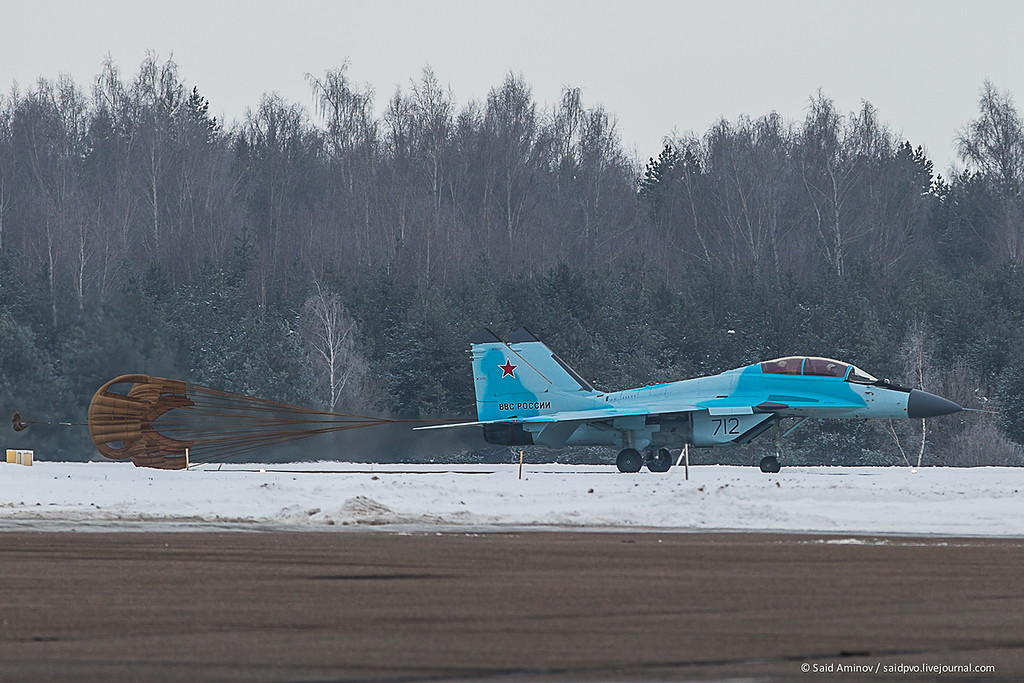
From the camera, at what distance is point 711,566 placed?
469 inches

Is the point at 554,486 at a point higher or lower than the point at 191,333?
lower

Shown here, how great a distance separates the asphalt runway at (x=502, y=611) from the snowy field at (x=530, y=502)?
341 cm

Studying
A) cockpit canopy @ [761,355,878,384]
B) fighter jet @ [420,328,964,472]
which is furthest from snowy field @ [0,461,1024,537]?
cockpit canopy @ [761,355,878,384]

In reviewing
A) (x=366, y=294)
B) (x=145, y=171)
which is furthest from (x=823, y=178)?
(x=145, y=171)

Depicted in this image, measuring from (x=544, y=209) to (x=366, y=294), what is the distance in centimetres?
2017

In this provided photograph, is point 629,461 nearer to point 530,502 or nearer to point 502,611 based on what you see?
point 530,502

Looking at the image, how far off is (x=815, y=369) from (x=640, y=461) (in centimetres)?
423

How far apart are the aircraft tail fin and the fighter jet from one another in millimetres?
22

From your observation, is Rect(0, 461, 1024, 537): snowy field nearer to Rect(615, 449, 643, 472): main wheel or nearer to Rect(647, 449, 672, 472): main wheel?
Rect(615, 449, 643, 472): main wheel

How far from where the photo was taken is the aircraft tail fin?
30.4m

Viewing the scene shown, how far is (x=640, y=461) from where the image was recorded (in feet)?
96.5

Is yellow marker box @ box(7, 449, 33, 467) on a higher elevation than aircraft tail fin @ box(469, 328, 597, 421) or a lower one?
lower

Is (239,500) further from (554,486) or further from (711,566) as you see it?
(711,566)

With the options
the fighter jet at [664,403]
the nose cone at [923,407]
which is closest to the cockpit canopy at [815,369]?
the fighter jet at [664,403]
